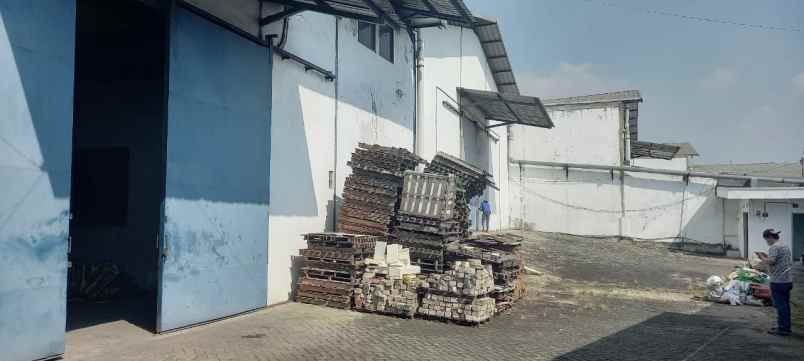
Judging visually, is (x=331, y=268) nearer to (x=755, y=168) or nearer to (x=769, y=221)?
(x=769, y=221)

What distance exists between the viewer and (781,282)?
9461 millimetres

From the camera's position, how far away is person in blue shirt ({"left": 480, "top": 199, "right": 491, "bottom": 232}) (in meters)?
24.0

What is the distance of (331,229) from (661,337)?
7750 millimetres

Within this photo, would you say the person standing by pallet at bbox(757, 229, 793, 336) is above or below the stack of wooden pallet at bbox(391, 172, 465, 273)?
below

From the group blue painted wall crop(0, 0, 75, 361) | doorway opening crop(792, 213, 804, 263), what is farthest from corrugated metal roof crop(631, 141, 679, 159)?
blue painted wall crop(0, 0, 75, 361)

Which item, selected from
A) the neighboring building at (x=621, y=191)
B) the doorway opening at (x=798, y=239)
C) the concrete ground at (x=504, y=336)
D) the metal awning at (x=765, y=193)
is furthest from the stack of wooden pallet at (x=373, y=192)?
the doorway opening at (x=798, y=239)

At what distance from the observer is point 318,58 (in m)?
12.5

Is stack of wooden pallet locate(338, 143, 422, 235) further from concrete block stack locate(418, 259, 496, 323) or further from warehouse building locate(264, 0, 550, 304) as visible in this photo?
A: concrete block stack locate(418, 259, 496, 323)

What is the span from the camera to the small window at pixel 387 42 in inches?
632

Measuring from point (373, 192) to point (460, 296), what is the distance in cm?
394

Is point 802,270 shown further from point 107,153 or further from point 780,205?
point 107,153

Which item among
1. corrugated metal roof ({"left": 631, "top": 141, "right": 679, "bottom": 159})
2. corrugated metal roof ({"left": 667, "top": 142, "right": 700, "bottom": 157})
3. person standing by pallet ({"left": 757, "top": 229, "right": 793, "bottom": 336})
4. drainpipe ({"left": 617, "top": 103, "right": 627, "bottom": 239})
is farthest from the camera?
corrugated metal roof ({"left": 667, "top": 142, "right": 700, "bottom": 157})

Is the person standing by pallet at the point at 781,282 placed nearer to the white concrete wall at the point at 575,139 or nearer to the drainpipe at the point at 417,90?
the drainpipe at the point at 417,90

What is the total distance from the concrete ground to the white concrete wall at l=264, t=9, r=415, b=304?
68.3 inches
